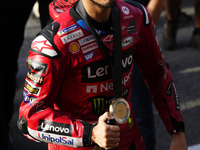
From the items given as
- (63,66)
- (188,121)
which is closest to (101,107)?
(63,66)

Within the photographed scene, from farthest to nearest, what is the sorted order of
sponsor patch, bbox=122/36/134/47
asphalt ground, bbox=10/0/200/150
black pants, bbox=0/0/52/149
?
1. asphalt ground, bbox=10/0/200/150
2. black pants, bbox=0/0/52/149
3. sponsor patch, bbox=122/36/134/47

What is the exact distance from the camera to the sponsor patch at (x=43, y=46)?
3.54 feet

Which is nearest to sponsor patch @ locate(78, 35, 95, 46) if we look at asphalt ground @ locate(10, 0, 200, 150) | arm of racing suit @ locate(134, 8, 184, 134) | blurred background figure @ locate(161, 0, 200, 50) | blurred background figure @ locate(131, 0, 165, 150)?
arm of racing suit @ locate(134, 8, 184, 134)

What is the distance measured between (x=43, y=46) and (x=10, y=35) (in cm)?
131

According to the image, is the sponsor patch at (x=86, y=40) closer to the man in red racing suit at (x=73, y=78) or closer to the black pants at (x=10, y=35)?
the man in red racing suit at (x=73, y=78)

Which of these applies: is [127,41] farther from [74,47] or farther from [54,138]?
[54,138]

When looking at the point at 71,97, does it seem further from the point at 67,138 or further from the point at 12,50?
the point at 12,50

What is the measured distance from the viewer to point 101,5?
1114mm

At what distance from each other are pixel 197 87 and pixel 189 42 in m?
1.41

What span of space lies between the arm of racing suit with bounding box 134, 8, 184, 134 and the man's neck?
0.86 feet

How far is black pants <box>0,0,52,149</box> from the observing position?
2.09m

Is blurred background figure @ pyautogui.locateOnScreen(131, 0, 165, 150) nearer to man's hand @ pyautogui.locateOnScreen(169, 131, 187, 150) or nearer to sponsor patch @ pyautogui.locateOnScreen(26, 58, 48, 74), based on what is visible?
man's hand @ pyautogui.locateOnScreen(169, 131, 187, 150)

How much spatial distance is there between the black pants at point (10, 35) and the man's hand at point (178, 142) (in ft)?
3.77

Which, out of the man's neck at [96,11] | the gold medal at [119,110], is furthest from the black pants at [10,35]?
the gold medal at [119,110]
